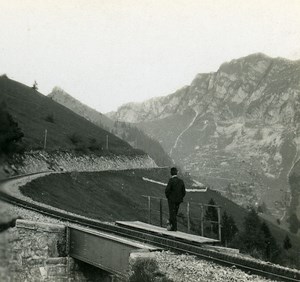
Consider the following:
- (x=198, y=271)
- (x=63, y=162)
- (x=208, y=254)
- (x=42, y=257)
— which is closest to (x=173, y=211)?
(x=208, y=254)

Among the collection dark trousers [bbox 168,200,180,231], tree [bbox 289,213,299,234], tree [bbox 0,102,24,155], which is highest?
tree [bbox 0,102,24,155]

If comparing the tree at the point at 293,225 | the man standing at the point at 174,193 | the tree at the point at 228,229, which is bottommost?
the tree at the point at 293,225

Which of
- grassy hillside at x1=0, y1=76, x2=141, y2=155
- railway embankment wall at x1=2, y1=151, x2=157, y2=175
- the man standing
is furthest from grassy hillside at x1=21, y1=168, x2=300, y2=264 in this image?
grassy hillside at x1=0, y1=76, x2=141, y2=155

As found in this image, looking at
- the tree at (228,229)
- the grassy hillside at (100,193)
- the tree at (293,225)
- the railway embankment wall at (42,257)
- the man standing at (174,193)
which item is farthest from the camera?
the tree at (293,225)

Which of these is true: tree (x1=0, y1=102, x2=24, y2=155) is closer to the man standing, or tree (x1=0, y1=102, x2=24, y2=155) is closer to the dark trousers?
the man standing

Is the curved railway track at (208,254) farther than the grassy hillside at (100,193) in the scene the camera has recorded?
No

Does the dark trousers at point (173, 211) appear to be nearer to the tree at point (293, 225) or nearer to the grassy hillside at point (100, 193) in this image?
the grassy hillside at point (100, 193)

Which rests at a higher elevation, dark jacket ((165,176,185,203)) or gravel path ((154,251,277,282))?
dark jacket ((165,176,185,203))

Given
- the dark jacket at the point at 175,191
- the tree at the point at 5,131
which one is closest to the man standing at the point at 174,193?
the dark jacket at the point at 175,191
